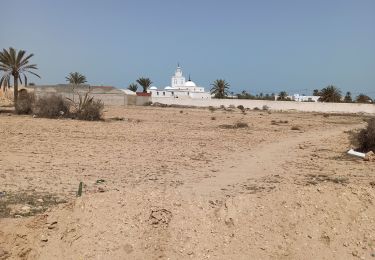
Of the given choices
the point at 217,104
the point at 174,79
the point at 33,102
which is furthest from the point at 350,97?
the point at 33,102

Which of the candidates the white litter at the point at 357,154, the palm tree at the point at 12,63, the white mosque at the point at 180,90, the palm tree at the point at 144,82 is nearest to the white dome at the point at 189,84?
the white mosque at the point at 180,90

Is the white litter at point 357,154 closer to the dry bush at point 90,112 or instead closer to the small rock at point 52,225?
the small rock at point 52,225

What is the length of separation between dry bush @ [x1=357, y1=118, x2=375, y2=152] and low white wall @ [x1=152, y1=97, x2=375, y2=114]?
53201mm

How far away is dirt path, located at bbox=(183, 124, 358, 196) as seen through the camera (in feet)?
33.9

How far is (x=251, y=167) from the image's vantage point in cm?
1355

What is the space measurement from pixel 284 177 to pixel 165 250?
19.1ft

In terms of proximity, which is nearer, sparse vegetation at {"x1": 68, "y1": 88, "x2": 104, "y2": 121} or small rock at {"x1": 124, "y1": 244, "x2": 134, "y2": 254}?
small rock at {"x1": 124, "y1": 244, "x2": 134, "y2": 254}

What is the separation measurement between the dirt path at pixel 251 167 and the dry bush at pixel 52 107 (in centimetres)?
2198

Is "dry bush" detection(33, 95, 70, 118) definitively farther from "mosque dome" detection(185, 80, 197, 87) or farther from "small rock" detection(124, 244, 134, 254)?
"mosque dome" detection(185, 80, 197, 87)

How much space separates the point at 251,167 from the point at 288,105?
202ft

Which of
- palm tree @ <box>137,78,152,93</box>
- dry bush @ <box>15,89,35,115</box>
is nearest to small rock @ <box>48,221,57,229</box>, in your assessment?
dry bush @ <box>15,89,35,115</box>

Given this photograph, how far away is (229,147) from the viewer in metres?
18.8

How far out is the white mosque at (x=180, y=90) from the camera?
113188 millimetres

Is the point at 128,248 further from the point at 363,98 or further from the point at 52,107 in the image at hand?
the point at 363,98
